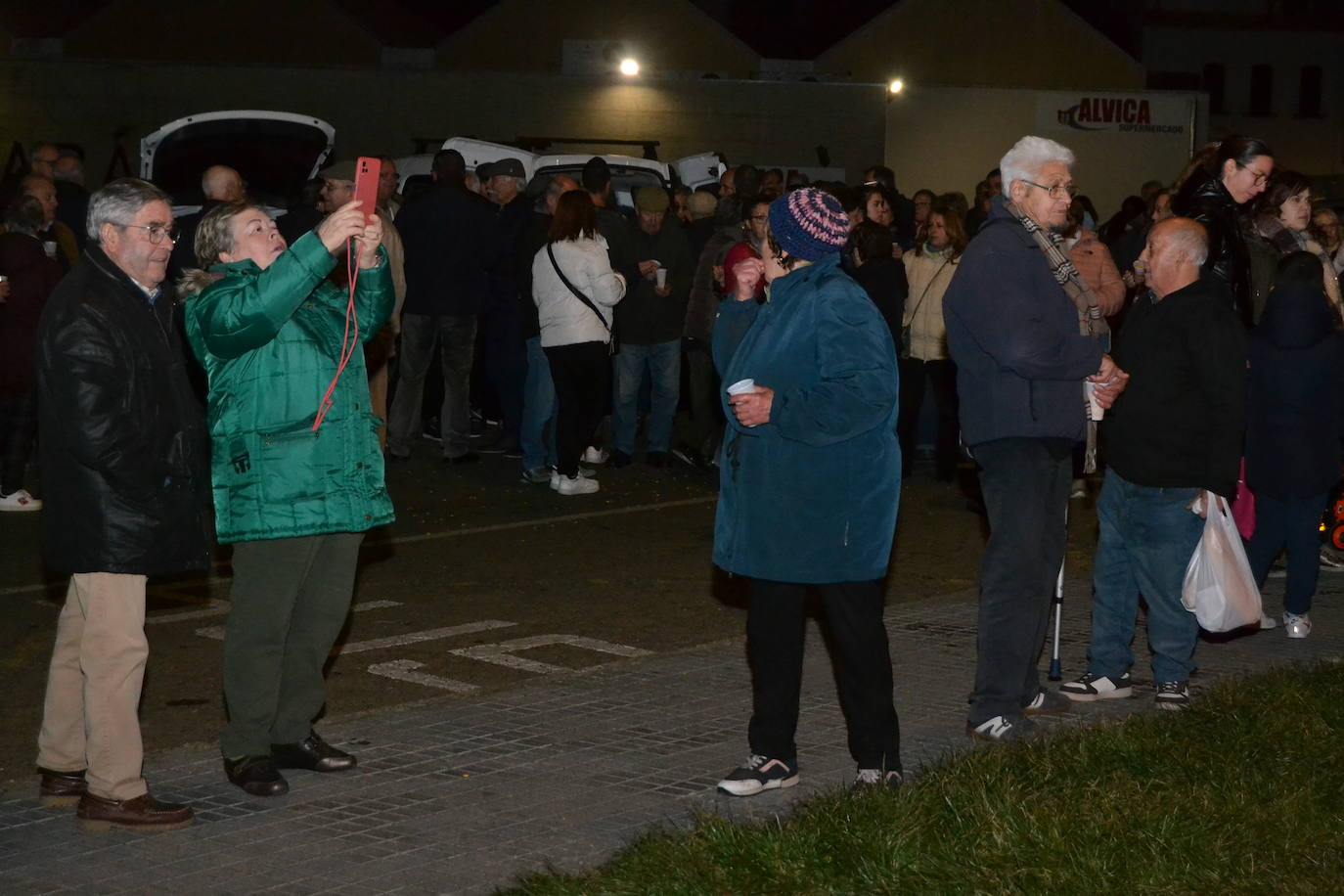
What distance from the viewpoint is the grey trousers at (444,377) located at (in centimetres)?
1345

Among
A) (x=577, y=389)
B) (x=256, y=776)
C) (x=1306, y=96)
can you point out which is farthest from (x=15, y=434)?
(x=1306, y=96)

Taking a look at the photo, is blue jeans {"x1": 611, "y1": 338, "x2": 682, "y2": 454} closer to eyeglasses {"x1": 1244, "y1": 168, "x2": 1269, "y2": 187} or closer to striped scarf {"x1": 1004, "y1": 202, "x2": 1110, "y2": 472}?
eyeglasses {"x1": 1244, "y1": 168, "x2": 1269, "y2": 187}

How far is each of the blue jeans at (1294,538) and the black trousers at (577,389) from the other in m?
4.96

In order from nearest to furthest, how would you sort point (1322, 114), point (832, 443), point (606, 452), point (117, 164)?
1. point (832, 443)
2. point (606, 452)
3. point (117, 164)
4. point (1322, 114)

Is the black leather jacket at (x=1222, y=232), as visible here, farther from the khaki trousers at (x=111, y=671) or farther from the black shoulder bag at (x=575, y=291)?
the black shoulder bag at (x=575, y=291)

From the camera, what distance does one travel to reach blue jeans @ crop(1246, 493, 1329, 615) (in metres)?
8.86

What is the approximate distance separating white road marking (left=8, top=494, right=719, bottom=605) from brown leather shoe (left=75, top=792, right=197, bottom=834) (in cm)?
379

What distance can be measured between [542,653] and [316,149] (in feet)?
37.5

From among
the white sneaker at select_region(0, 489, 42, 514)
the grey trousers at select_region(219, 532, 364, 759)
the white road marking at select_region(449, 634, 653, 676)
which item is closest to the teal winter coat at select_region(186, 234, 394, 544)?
the grey trousers at select_region(219, 532, 364, 759)

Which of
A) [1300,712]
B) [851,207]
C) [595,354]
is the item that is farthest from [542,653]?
[851,207]

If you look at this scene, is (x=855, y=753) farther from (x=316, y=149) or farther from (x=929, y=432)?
(x=316, y=149)

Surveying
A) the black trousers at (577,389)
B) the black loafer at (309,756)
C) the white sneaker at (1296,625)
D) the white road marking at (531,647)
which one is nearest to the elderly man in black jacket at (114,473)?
the black loafer at (309,756)

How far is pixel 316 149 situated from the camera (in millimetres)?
18734

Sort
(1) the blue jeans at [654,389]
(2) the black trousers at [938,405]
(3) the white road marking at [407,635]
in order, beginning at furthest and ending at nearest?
(1) the blue jeans at [654,389] → (2) the black trousers at [938,405] → (3) the white road marking at [407,635]
